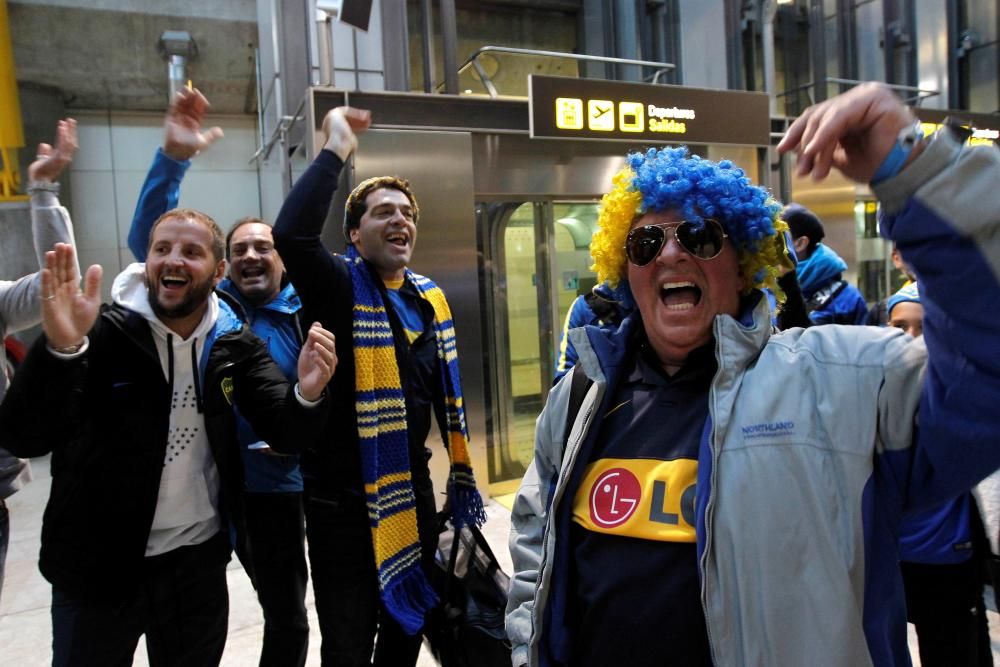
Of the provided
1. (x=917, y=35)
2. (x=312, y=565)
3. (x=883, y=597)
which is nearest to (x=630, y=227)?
(x=883, y=597)

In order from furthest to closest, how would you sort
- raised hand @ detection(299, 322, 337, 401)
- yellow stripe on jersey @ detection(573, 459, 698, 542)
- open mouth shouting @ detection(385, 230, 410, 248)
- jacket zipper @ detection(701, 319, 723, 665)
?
open mouth shouting @ detection(385, 230, 410, 248)
raised hand @ detection(299, 322, 337, 401)
yellow stripe on jersey @ detection(573, 459, 698, 542)
jacket zipper @ detection(701, 319, 723, 665)

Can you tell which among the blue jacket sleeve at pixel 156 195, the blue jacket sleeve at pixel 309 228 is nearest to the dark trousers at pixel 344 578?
the blue jacket sleeve at pixel 309 228

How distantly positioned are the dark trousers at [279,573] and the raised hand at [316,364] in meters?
0.80

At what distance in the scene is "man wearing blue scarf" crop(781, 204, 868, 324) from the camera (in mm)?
3842

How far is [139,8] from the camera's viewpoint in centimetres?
870

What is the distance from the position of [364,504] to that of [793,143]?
1.86 metres

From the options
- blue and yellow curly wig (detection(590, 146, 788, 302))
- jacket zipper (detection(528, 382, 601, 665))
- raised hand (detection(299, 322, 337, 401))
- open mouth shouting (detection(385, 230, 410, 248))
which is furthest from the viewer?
open mouth shouting (detection(385, 230, 410, 248))

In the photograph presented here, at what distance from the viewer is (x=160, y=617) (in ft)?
7.16

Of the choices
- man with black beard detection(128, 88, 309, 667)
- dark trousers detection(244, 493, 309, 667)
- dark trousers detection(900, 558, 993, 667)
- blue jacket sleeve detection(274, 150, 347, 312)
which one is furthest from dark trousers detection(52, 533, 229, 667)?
dark trousers detection(900, 558, 993, 667)

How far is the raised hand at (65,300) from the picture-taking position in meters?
1.84

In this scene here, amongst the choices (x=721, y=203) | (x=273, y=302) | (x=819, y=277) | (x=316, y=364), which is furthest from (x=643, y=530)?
(x=819, y=277)

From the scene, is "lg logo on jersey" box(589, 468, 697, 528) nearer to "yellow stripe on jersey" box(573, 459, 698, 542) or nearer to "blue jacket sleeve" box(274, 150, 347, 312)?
"yellow stripe on jersey" box(573, 459, 698, 542)

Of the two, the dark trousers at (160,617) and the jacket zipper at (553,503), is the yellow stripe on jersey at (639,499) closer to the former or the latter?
the jacket zipper at (553,503)

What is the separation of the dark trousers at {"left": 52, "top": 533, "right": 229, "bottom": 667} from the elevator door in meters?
3.88
